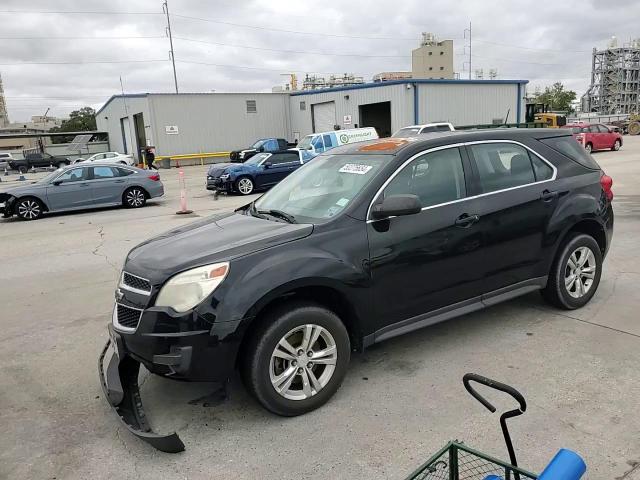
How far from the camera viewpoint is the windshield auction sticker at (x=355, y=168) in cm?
396

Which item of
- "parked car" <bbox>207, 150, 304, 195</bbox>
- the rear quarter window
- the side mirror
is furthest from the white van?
the side mirror

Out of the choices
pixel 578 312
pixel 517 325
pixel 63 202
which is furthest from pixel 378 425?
pixel 63 202

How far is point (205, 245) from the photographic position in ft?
11.2

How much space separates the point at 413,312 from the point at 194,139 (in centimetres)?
3823

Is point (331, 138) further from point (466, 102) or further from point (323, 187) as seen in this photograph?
point (323, 187)

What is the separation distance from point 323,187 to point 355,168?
0.99 ft

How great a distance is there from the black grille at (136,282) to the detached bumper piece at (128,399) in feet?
1.12

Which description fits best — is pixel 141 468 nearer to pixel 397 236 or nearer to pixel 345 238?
pixel 345 238

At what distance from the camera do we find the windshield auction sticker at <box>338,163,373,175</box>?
3.96 m

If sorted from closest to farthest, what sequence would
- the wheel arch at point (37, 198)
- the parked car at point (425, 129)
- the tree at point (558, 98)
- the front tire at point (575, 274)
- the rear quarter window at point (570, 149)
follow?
the front tire at point (575, 274)
the rear quarter window at point (570, 149)
the wheel arch at point (37, 198)
the parked car at point (425, 129)
the tree at point (558, 98)

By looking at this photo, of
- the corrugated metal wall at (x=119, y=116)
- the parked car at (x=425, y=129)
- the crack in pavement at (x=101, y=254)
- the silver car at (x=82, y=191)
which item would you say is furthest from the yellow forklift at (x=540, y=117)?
the crack in pavement at (x=101, y=254)

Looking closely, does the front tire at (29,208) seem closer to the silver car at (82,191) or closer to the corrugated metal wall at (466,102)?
the silver car at (82,191)

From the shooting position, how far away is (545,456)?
280 cm

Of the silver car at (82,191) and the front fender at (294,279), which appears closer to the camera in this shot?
the front fender at (294,279)
